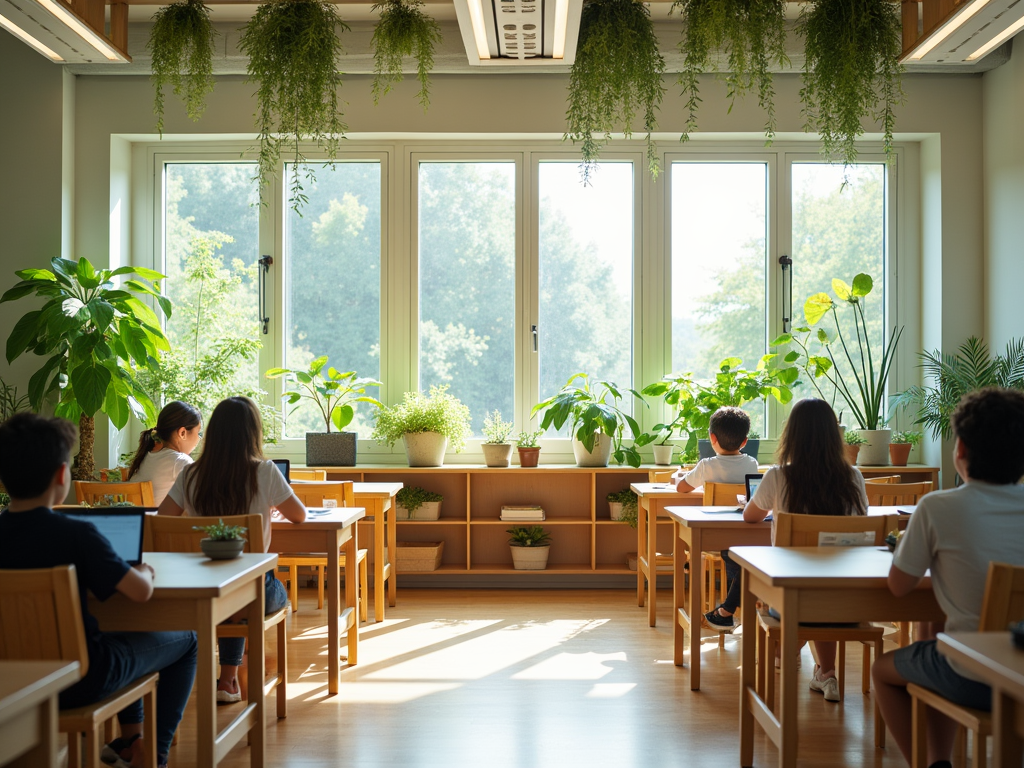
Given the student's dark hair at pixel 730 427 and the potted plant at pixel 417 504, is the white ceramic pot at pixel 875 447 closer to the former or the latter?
the student's dark hair at pixel 730 427

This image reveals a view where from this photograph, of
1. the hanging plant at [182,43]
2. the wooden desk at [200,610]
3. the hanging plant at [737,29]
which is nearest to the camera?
the wooden desk at [200,610]

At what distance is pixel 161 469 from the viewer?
404 centimetres

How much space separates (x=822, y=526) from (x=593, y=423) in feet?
8.87

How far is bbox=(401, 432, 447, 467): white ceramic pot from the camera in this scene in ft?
19.0

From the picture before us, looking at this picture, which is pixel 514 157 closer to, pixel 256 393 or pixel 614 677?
pixel 256 393

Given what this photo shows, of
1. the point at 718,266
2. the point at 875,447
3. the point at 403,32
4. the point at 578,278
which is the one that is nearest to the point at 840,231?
the point at 718,266

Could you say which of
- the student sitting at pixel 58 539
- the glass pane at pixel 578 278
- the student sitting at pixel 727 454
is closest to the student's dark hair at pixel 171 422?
the student sitting at pixel 58 539

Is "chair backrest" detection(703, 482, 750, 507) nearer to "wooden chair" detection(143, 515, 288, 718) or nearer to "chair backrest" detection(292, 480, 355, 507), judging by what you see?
"chair backrest" detection(292, 480, 355, 507)

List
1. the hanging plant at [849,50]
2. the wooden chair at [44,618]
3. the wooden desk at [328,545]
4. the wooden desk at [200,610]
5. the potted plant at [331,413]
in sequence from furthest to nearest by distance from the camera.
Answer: the potted plant at [331,413]
the hanging plant at [849,50]
the wooden desk at [328,545]
the wooden desk at [200,610]
the wooden chair at [44,618]

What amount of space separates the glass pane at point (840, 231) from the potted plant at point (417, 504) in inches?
120

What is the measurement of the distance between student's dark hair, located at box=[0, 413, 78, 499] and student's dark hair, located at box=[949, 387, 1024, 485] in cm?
251

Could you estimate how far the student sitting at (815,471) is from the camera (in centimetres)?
340

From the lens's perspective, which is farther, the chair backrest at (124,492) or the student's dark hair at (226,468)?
the chair backrest at (124,492)

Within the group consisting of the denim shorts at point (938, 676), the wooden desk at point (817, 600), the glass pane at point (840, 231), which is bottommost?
the denim shorts at point (938, 676)
